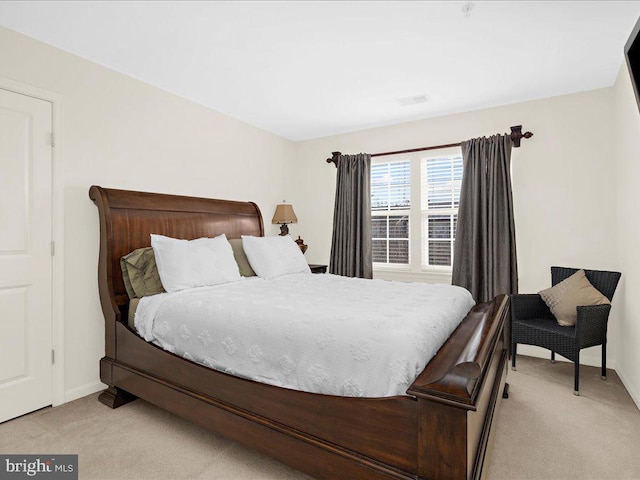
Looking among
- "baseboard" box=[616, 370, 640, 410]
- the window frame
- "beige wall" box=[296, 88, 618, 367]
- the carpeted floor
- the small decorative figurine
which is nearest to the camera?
the carpeted floor

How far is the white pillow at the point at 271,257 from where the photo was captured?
339cm

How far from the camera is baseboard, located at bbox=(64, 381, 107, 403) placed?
2667 millimetres

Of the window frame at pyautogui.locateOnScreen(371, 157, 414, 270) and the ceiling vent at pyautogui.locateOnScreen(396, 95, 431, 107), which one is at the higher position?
the ceiling vent at pyautogui.locateOnScreen(396, 95, 431, 107)

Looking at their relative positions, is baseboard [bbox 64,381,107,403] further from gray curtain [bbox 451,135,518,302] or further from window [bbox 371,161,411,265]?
gray curtain [bbox 451,135,518,302]

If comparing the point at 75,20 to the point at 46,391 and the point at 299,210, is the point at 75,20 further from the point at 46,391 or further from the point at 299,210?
the point at 299,210

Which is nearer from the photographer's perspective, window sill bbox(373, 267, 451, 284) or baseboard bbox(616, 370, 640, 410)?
baseboard bbox(616, 370, 640, 410)

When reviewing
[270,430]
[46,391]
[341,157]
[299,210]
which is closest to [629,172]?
[341,157]

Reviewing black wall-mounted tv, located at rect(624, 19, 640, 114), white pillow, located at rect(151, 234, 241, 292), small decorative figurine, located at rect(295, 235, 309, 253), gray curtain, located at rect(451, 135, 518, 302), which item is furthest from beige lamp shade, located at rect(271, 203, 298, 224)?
black wall-mounted tv, located at rect(624, 19, 640, 114)

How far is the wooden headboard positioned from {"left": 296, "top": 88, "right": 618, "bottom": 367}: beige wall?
268cm

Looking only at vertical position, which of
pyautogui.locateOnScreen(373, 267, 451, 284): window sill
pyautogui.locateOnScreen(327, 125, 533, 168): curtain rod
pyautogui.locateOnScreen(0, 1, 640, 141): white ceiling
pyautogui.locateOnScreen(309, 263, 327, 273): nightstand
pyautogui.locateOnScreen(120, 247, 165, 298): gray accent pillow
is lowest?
pyautogui.locateOnScreen(373, 267, 451, 284): window sill

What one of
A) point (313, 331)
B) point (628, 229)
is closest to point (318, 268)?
point (313, 331)

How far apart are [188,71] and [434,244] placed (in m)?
3.18

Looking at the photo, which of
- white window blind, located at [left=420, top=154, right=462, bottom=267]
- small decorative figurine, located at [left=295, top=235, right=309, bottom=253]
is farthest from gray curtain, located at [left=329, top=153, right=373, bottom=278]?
white window blind, located at [left=420, top=154, right=462, bottom=267]

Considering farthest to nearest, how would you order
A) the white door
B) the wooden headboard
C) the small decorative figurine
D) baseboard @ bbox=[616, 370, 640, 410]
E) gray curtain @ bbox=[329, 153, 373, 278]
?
the small decorative figurine
gray curtain @ bbox=[329, 153, 373, 278]
the wooden headboard
baseboard @ bbox=[616, 370, 640, 410]
the white door
